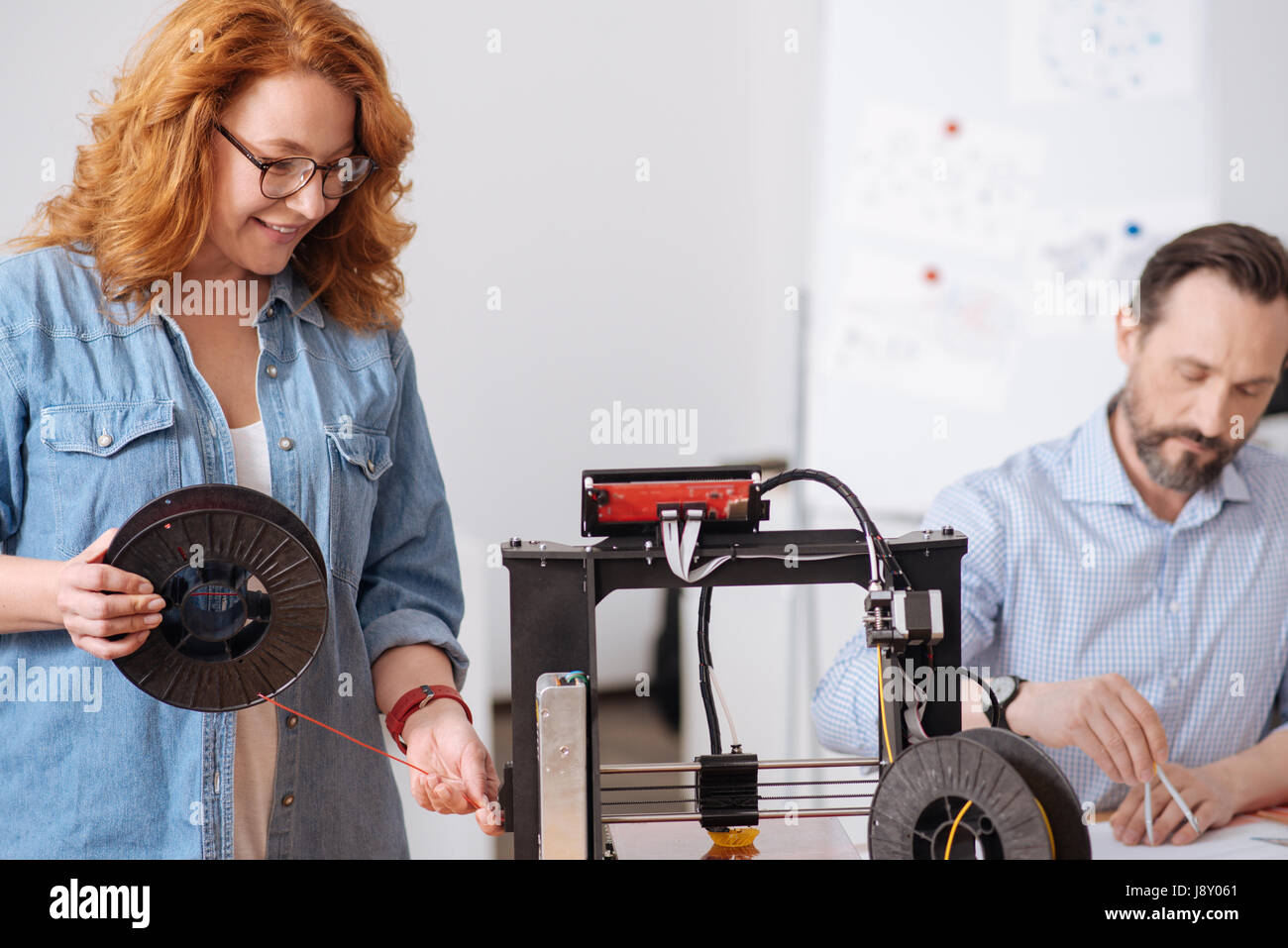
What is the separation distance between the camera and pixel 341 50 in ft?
3.79

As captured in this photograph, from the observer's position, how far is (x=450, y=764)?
3.52 ft

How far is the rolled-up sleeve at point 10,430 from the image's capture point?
107 centimetres

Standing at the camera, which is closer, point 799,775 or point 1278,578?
point 1278,578

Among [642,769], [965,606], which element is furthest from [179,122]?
[965,606]

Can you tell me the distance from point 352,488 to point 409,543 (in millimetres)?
136

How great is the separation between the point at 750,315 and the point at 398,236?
1271 mm

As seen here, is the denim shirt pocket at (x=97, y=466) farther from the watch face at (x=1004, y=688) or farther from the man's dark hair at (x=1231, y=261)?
the man's dark hair at (x=1231, y=261)

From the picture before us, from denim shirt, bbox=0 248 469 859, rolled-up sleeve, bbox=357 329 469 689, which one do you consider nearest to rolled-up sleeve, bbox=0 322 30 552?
denim shirt, bbox=0 248 469 859

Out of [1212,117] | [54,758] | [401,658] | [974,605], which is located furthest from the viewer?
[1212,117]

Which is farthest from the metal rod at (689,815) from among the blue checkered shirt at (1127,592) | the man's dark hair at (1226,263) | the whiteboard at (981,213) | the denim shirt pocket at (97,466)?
the whiteboard at (981,213)

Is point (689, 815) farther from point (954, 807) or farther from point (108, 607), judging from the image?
point (108, 607)

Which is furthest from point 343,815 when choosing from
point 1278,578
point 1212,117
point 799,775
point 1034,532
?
point 1212,117

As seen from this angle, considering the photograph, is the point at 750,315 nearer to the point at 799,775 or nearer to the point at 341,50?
the point at 799,775

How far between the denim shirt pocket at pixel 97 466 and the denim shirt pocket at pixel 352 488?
0.58 ft
